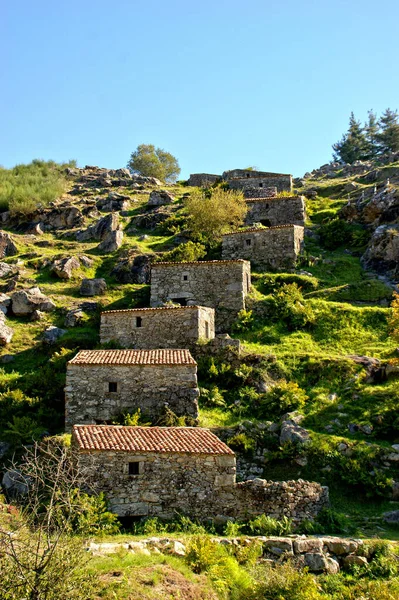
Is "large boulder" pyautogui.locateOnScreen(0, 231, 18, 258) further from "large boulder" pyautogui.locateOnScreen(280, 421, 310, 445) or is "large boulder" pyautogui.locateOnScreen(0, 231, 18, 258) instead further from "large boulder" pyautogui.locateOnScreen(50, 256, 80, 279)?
"large boulder" pyautogui.locateOnScreen(280, 421, 310, 445)

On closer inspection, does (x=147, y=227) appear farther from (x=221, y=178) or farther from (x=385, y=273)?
(x=385, y=273)

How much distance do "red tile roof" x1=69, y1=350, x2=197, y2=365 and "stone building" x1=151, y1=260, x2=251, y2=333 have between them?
7497 mm

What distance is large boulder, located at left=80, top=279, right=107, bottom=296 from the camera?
109 ft

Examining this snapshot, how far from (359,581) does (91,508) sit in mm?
6667

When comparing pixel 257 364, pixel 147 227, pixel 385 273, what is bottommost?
pixel 257 364

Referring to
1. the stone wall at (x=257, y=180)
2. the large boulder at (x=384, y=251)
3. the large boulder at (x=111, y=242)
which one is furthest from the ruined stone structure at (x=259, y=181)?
the large boulder at (x=384, y=251)

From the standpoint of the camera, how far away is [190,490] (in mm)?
15805

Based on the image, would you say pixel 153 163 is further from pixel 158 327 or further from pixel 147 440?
pixel 147 440

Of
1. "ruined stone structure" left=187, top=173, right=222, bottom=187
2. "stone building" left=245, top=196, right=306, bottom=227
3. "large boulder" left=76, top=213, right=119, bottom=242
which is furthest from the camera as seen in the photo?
"ruined stone structure" left=187, top=173, right=222, bottom=187

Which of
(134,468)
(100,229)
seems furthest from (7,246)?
(134,468)

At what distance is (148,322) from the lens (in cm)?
2619

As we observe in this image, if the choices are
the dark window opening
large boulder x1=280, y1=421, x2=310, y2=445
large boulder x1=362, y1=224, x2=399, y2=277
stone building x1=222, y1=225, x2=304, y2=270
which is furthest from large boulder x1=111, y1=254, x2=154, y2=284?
large boulder x1=280, y1=421, x2=310, y2=445

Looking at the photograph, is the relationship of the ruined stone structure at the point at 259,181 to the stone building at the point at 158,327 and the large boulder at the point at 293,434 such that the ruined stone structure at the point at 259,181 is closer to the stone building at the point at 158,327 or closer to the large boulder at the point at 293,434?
the stone building at the point at 158,327

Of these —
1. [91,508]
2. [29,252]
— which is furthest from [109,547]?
[29,252]
